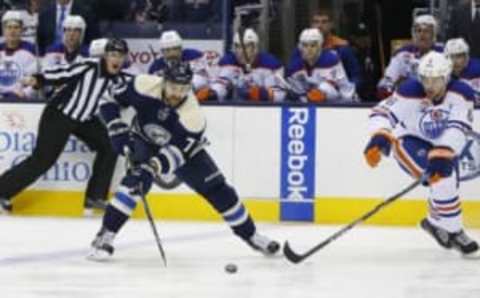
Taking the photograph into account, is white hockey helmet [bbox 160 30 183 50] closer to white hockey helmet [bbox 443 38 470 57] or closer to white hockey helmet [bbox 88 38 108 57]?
white hockey helmet [bbox 88 38 108 57]

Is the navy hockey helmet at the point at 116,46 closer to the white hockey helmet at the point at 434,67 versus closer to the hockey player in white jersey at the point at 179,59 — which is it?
the hockey player in white jersey at the point at 179,59

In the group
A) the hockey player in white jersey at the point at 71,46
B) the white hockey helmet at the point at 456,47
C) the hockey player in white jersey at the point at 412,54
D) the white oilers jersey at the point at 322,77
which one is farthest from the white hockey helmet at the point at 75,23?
the white hockey helmet at the point at 456,47

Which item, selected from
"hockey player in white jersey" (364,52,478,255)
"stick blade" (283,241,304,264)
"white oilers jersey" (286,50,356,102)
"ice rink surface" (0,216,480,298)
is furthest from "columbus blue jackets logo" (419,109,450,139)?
→ "white oilers jersey" (286,50,356,102)

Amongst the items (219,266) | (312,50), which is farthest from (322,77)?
(219,266)

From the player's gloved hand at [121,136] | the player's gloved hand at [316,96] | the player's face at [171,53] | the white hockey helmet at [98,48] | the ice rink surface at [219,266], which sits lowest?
the ice rink surface at [219,266]

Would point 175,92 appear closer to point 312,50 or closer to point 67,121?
point 67,121

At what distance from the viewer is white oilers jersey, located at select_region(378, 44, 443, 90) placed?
28.7 feet

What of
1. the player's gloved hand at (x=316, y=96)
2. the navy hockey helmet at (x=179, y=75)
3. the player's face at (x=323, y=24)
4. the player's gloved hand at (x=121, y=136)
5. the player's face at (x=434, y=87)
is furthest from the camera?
the player's face at (x=323, y=24)

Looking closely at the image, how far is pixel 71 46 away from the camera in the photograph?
8.71m

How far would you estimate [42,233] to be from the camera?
7633mm

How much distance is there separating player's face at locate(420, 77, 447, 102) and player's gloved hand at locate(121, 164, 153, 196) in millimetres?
1359

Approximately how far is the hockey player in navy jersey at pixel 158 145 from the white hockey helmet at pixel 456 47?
225cm

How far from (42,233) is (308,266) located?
1.70 metres

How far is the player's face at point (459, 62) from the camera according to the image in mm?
8422
